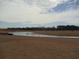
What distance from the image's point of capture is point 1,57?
12992 mm

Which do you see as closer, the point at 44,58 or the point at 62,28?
the point at 44,58

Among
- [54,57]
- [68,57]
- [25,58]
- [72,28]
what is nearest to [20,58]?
[25,58]

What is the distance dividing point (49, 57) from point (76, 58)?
160 cm

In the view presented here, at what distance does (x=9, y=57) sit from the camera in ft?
42.8

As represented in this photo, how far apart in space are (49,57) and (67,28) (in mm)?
81051

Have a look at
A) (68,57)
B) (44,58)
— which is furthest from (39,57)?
(68,57)

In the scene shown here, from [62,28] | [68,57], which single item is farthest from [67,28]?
[68,57]

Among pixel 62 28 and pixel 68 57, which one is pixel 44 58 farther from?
pixel 62 28

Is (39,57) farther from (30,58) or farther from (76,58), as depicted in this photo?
(76,58)

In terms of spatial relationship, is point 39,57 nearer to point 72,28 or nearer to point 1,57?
point 1,57

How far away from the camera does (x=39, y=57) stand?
43.7 ft

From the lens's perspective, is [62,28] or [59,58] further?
[62,28]

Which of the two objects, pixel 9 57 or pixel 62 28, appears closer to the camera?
pixel 9 57

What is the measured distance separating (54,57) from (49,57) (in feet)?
1.00
